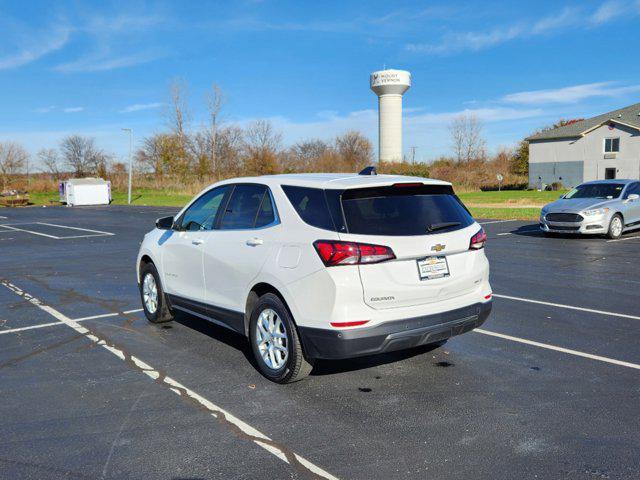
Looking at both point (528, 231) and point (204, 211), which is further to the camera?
point (528, 231)

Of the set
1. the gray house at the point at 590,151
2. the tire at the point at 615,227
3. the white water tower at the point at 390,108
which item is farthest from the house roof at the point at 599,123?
the tire at the point at 615,227

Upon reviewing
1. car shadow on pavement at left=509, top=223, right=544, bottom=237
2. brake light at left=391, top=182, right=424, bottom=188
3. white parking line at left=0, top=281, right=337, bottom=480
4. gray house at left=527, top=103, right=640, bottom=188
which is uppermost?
gray house at left=527, top=103, right=640, bottom=188

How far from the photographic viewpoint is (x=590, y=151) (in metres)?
60.6

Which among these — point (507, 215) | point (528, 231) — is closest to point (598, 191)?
point (528, 231)

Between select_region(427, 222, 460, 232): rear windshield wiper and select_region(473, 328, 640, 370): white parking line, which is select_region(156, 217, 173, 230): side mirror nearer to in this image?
select_region(427, 222, 460, 232): rear windshield wiper

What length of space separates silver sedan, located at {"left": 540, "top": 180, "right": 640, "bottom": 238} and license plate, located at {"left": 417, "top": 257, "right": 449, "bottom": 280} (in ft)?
38.9

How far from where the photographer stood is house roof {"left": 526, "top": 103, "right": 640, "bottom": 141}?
58.1 meters

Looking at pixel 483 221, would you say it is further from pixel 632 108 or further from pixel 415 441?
pixel 632 108

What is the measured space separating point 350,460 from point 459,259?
203cm

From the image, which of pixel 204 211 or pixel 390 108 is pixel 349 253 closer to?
pixel 204 211

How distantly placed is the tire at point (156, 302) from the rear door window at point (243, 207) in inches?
64.1

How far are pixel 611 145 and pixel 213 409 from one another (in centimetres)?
6385

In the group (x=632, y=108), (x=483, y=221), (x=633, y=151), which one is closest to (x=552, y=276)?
(x=483, y=221)

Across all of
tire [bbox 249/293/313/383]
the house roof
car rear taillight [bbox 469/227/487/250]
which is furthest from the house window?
tire [bbox 249/293/313/383]
